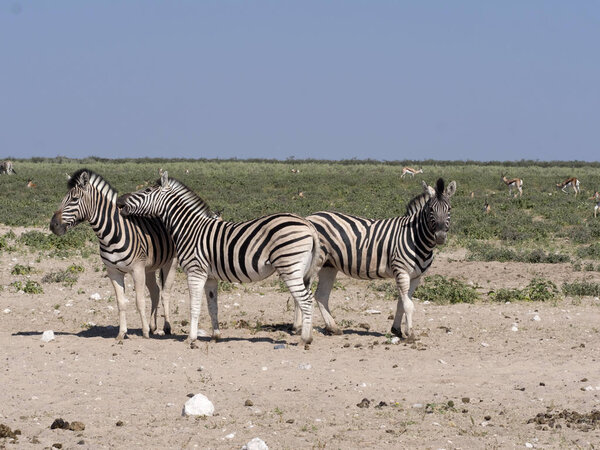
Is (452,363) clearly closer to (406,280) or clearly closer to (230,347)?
(406,280)

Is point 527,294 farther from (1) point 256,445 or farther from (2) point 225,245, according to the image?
(1) point 256,445

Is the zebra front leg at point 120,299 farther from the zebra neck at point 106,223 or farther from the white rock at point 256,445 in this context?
the white rock at point 256,445

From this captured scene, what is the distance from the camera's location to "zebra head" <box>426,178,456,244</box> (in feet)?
32.1

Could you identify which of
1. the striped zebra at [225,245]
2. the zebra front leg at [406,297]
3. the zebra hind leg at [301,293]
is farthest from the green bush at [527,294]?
the zebra hind leg at [301,293]

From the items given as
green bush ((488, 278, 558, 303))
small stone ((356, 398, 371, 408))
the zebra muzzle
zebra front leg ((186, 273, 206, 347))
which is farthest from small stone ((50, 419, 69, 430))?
green bush ((488, 278, 558, 303))

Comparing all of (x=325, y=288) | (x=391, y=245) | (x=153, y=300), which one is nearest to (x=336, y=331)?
(x=325, y=288)

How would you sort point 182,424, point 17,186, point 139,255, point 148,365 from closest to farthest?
point 182,424 < point 148,365 < point 139,255 < point 17,186

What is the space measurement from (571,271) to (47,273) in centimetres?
987

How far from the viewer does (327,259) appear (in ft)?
34.6

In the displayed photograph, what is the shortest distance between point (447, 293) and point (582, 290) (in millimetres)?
2224

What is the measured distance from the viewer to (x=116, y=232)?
33.4 ft

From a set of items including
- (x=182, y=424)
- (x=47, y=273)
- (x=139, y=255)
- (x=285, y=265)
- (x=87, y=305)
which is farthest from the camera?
(x=47, y=273)

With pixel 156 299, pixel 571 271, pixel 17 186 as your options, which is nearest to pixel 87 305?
pixel 156 299

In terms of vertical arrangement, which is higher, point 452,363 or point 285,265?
point 285,265
